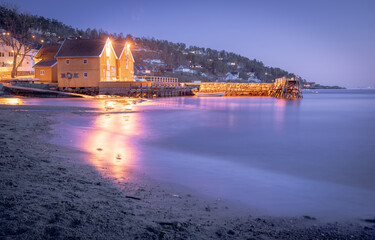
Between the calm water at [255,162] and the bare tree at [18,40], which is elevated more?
the bare tree at [18,40]

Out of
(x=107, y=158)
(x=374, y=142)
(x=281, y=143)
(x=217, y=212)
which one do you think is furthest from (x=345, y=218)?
(x=374, y=142)

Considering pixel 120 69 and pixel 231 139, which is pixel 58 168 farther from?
pixel 120 69

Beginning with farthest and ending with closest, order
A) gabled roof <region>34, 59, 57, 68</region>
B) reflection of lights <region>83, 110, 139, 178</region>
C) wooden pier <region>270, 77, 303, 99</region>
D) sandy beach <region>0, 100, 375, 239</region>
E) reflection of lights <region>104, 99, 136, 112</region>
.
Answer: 1. wooden pier <region>270, 77, 303, 99</region>
2. gabled roof <region>34, 59, 57, 68</region>
3. reflection of lights <region>104, 99, 136, 112</region>
4. reflection of lights <region>83, 110, 139, 178</region>
5. sandy beach <region>0, 100, 375, 239</region>

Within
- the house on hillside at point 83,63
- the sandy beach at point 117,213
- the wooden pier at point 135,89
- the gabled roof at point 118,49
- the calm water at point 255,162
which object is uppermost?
the gabled roof at point 118,49

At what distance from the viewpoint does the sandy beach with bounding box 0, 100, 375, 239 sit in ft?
12.2

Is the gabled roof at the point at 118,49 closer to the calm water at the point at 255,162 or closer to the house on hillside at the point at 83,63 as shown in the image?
the house on hillside at the point at 83,63

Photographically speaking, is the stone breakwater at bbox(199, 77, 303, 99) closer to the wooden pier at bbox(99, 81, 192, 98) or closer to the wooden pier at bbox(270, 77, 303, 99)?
the wooden pier at bbox(270, 77, 303, 99)

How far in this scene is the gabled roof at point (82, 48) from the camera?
4456 cm

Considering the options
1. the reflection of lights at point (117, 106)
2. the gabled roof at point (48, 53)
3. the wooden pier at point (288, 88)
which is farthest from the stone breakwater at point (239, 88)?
the reflection of lights at point (117, 106)

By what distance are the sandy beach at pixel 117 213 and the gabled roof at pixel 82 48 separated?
40.3 meters

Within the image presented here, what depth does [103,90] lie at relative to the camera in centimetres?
4447

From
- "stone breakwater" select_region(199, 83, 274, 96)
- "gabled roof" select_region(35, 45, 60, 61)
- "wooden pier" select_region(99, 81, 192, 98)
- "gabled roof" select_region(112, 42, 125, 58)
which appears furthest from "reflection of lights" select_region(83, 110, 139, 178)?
"stone breakwater" select_region(199, 83, 274, 96)

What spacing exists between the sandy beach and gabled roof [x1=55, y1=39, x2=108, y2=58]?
40328 millimetres

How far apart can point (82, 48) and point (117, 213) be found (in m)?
45.8
